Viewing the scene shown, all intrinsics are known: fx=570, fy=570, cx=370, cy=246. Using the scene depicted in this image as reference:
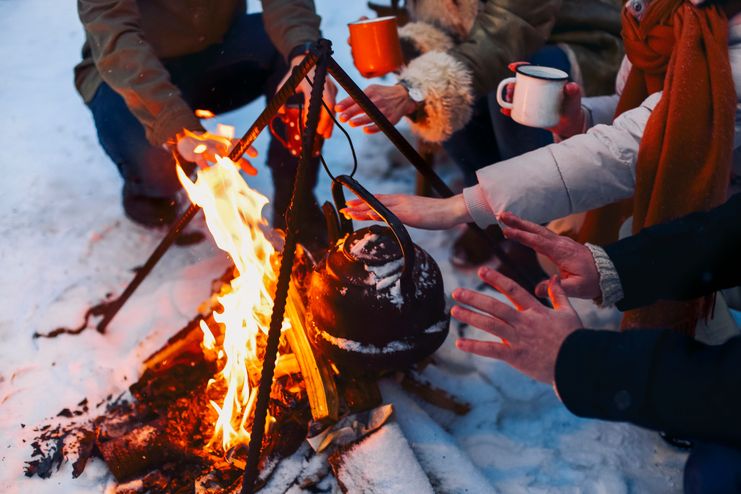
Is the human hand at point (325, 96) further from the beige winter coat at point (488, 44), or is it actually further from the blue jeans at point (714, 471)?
the blue jeans at point (714, 471)

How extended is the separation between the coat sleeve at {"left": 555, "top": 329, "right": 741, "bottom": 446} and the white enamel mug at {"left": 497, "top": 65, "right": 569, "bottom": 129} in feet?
3.42

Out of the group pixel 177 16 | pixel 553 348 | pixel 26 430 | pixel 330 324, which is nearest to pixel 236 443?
pixel 330 324

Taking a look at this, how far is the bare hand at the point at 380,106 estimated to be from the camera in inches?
82.0

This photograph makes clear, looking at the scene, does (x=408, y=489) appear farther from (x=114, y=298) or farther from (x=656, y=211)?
(x=114, y=298)

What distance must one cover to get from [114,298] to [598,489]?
225 cm

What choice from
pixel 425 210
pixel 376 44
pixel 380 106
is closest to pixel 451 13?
pixel 376 44

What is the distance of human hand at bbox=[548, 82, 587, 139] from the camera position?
211cm

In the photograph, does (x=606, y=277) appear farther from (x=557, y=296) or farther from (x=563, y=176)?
(x=563, y=176)

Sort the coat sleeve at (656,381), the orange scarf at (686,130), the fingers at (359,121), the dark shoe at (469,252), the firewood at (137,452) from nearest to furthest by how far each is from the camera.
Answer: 1. the coat sleeve at (656,381)
2. the orange scarf at (686,130)
3. the firewood at (137,452)
4. the fingers at (359,121)
5. the dark shoe at (469,252)

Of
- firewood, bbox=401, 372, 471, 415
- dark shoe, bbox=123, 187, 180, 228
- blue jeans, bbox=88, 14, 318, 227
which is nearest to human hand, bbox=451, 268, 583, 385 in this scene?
firewood, bbox=401, 372, 471, 415

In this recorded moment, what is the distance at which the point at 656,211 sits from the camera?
1889 mm

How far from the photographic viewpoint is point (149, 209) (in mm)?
3061

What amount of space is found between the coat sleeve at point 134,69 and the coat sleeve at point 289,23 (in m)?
0.64

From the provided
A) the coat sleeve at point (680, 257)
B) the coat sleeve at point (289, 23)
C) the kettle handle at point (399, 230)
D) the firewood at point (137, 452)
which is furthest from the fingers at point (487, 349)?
the coat sleeve at point (289, 23)
